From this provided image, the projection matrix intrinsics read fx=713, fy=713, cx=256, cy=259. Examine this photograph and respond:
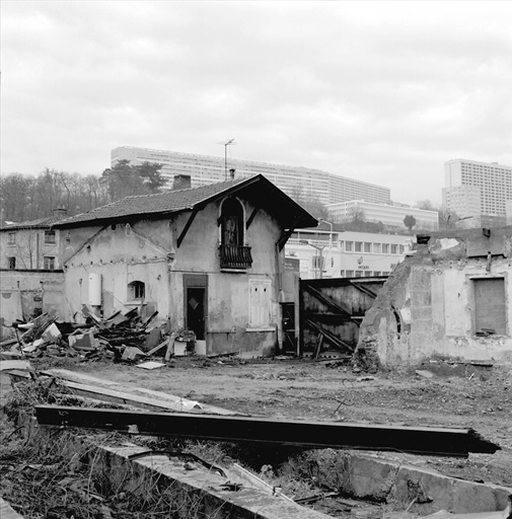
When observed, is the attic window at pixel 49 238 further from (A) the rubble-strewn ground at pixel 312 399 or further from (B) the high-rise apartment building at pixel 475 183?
(B) the high-rise apartment building at pixel 475 183

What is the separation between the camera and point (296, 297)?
24703 mm

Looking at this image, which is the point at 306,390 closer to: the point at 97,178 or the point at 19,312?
the point at 19,312

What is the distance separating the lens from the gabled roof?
24.4 m

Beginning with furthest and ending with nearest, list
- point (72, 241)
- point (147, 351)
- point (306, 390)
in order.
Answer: point (72, 241) → point (147, 351) → point (306, 390)

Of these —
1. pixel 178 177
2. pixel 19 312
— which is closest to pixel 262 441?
pixel 178 177

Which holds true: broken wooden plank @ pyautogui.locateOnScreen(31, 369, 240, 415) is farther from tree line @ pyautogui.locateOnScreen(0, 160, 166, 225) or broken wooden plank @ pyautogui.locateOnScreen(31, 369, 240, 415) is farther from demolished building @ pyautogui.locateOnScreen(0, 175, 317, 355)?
tree line @ pyautogui.locateOnScreen(0, 160, 166, 225)

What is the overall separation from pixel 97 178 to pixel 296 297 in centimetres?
5288

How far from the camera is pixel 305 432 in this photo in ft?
17.6

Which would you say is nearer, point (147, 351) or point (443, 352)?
point (443, 352)

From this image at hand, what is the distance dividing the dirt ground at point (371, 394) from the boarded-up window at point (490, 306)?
960mm

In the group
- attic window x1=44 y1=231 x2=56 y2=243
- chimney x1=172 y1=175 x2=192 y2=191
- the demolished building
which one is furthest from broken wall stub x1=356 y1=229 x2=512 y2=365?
attic window x1=44 y1=231 x2=56 y2=243

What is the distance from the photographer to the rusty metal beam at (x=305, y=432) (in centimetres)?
484

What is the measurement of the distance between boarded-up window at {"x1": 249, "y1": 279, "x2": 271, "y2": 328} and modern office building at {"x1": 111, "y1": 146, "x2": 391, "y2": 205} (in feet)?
127

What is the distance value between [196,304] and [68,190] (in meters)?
44.8
